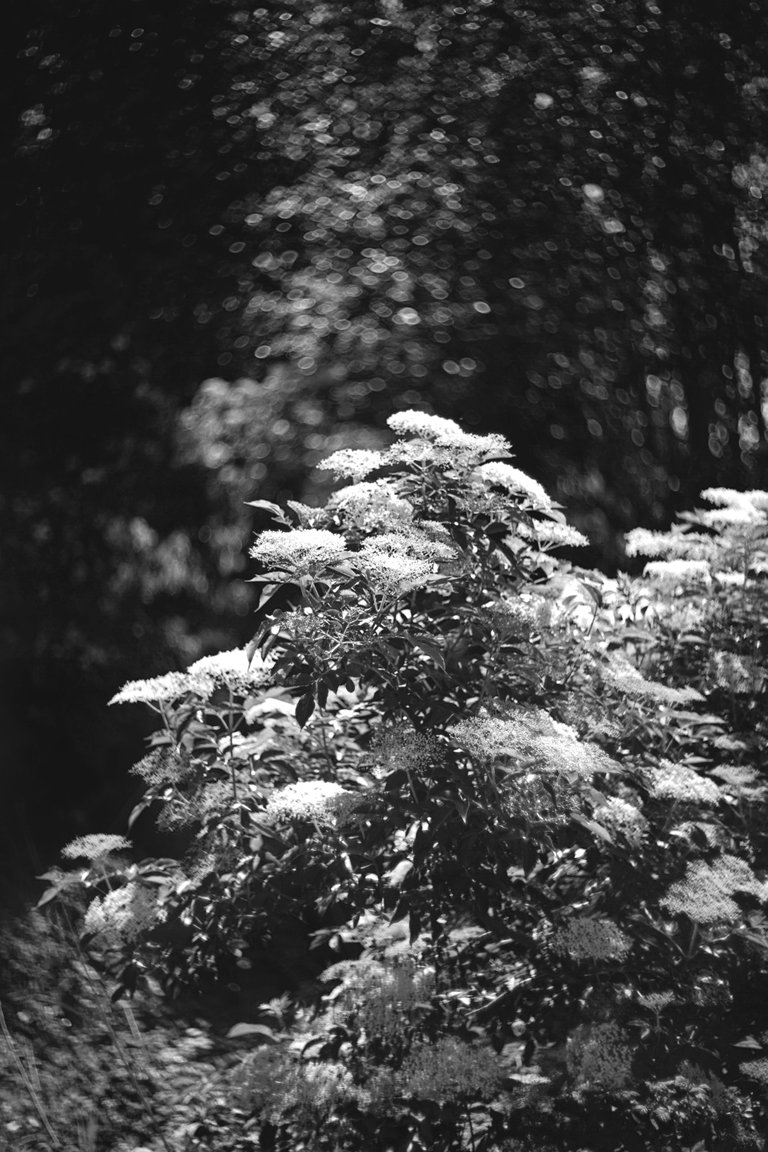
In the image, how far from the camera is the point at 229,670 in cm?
160

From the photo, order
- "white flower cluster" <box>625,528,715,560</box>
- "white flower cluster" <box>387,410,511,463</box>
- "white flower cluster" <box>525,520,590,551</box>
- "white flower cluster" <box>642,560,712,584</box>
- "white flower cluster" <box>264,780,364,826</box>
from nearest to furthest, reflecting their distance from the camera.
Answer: "white flower cluster" <box>264,780,364,826</box> < "white flower cluster" <box>387,410,511,463</box> < "white flower cluster" <box>525,520,590,551</box> < "white flower cluster" <box>642,560,712,584</box> < "white flower cluster" <box>625,528,715,560</box>

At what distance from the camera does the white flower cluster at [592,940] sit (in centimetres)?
150

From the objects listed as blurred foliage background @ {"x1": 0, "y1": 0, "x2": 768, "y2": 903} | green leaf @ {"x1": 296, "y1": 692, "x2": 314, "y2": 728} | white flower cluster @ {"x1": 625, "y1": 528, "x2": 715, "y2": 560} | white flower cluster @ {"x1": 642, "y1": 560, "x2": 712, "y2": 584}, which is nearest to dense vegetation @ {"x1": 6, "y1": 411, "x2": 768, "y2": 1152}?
green leaf @ {"x1": 296, "y1": 692, "x2": 314, "y2": 728}

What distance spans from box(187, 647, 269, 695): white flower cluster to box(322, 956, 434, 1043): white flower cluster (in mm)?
568

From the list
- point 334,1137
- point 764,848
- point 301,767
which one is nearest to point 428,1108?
point 334,1137

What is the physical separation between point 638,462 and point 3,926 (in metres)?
3.87

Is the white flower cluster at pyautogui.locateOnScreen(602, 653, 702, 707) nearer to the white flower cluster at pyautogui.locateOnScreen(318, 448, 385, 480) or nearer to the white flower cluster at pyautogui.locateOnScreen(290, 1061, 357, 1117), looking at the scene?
the white flower cluster at pyautogui.locateOnScreen(318, 448, 385, 480)

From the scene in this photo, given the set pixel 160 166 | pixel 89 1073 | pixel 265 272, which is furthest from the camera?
pixel 265 272

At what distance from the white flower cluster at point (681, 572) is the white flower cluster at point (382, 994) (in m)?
0.96

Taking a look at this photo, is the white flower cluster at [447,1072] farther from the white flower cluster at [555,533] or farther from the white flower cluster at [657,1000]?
the white flower cluster at [555,533]

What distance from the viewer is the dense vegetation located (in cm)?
147

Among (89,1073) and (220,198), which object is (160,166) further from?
(89,1073)

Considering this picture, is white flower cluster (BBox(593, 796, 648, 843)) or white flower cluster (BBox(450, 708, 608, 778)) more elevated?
white flower cluster (BBox(450, 708, 608, 778))

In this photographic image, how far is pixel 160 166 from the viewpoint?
4215 millimetres
